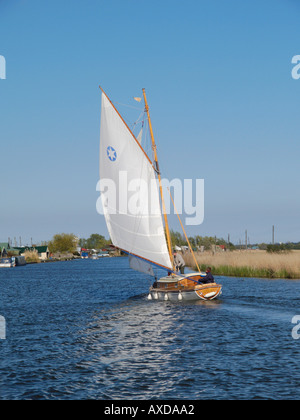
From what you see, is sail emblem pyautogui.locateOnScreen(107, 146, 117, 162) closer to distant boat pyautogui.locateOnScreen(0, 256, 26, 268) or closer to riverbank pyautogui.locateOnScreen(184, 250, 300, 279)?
riverbank pyautogui.locateOnScreen(184, 250, 300, 279)

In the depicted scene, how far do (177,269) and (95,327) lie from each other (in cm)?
1283

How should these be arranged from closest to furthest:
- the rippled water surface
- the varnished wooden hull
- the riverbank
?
the rippled water surface
the varnished wooden hull
the riverbank

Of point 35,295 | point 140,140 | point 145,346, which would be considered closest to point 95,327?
point 145,346

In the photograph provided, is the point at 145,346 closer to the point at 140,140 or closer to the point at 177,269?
the point at 177,269

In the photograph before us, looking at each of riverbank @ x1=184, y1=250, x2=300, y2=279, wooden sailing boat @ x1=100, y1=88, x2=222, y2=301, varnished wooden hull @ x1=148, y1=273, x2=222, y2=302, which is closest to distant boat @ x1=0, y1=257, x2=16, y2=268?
riverbank @ x1=184, y1=250, x2=300, y2=279

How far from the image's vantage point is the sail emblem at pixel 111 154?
1565 inches

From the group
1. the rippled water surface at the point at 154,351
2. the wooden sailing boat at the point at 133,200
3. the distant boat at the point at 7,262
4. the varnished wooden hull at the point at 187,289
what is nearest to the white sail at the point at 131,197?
the wooden sailing boat at the point at 133,200

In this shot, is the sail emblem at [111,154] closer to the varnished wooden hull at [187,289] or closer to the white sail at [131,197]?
the white sail at [131,197]

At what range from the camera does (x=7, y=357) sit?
902 inches

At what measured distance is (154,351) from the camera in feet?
76.1

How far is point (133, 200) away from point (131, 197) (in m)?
0.32

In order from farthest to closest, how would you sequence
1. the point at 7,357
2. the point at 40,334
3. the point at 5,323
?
1. the point at 5,323
2. the point at 40,334
3. the point at 7,357

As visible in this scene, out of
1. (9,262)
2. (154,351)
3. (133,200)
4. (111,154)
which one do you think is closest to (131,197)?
(133,200)

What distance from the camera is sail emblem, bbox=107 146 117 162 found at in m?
39.8
